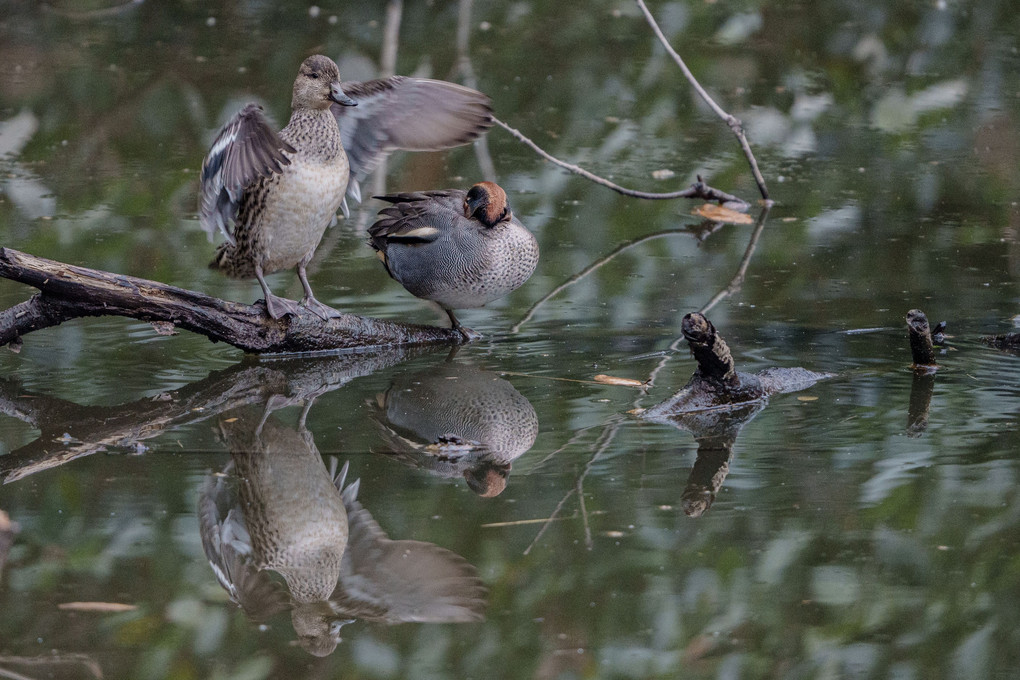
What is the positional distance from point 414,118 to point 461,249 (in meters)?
0.72

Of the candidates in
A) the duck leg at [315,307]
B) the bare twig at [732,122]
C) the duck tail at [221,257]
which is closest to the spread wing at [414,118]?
the duck leg at [315,307]

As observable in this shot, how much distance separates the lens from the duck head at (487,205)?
5.20 meters

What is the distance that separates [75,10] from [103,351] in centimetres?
780

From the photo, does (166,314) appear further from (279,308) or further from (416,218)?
(416,218)

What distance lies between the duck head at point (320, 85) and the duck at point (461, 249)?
0.56 meters

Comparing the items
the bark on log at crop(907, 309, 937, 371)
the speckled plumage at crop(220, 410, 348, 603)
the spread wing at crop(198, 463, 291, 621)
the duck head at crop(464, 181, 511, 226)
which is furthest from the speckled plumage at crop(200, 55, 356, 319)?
the bark on log at crop(907, 309, 937, 371)

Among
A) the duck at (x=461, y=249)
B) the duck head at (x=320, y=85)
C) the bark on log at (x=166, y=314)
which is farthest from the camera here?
the duck at (x=461, y=249)

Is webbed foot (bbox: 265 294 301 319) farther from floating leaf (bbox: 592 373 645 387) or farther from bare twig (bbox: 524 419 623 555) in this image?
bare twig (bbox: 524 419 623 555)

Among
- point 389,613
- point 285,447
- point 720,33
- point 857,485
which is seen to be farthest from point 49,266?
point 720,33

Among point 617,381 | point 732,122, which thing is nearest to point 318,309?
point 617,381

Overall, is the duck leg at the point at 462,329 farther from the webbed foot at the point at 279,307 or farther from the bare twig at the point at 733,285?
the bare twig at the point at 733,285

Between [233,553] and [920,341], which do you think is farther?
[920,341]

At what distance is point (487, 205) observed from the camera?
5.20 m

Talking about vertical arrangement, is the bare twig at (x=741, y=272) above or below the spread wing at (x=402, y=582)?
below
